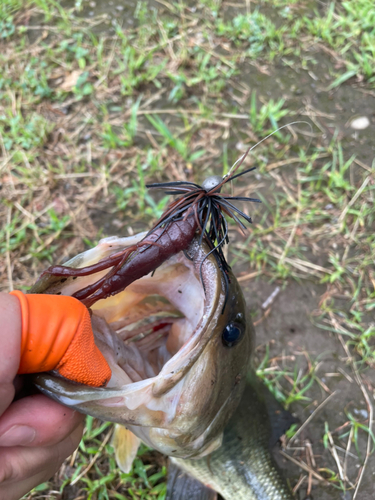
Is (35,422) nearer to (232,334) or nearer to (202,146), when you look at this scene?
(232,334)

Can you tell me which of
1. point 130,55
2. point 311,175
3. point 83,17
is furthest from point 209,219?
point 83,17

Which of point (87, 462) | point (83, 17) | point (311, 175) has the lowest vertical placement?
point (87, 462)

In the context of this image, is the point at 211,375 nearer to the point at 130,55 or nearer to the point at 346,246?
the point at 346,246

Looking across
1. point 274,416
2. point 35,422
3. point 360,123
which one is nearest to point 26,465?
point 35,422

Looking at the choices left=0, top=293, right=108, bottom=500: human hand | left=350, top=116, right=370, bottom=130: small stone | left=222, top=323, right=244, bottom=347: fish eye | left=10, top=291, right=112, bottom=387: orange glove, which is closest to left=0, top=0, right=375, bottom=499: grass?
left=350, top=116, right=370, bottom=130: small stone

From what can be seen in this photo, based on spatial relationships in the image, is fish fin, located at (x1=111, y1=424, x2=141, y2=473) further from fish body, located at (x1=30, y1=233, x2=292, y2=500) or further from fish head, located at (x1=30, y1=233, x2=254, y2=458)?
fish head, located at (x1=30, y1=233, x2=254, y2=458)

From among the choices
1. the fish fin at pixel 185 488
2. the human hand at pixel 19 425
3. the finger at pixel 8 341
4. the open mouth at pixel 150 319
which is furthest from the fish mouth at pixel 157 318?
the fish fin at pixel 185 488

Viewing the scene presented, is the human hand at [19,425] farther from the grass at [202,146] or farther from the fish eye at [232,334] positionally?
the grass at [202,146]

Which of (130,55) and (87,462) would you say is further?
(130,55)
